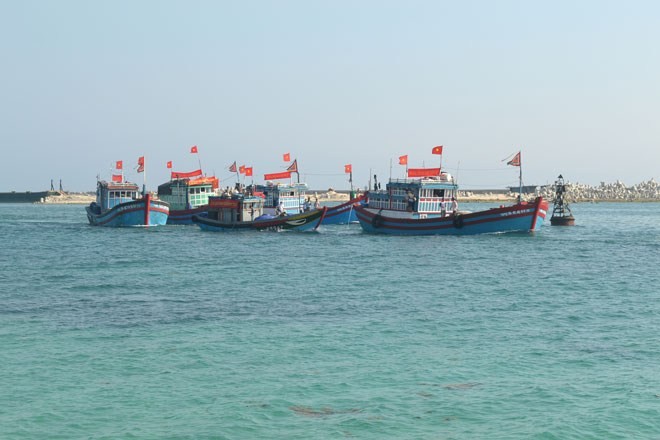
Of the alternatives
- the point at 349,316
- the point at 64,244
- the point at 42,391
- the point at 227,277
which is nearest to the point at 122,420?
the point at 42,391

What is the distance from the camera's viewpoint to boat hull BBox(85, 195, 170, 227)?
8156 centimetres

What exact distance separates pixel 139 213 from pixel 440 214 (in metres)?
31.5

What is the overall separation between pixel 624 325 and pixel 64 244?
47964 millimetres

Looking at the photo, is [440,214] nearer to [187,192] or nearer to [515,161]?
[515,161]

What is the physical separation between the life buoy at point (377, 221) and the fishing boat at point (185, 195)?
23309 millimetres

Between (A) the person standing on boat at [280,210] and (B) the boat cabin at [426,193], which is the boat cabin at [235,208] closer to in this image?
(A) the person standing on boat at [280,210]

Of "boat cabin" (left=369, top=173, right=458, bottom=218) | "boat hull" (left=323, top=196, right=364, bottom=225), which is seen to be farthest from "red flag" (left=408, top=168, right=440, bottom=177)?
"boat hull" (left=323, top=196, right=364, bottom=225)

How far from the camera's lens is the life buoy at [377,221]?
71312mm

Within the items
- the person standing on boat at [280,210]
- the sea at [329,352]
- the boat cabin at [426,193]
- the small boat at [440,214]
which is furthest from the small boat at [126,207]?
the sea at [329,352]

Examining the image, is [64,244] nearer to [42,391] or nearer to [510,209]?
[510,209]

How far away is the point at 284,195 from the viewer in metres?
84.3

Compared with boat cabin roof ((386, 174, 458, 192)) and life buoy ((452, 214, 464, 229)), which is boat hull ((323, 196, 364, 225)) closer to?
boat cabin roof ((386, 174, 458, 192))

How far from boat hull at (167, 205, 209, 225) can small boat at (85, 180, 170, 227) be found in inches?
112

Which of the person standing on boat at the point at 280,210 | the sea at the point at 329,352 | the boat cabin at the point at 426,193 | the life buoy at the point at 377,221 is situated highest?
the boat cabin at the point at 426,193
